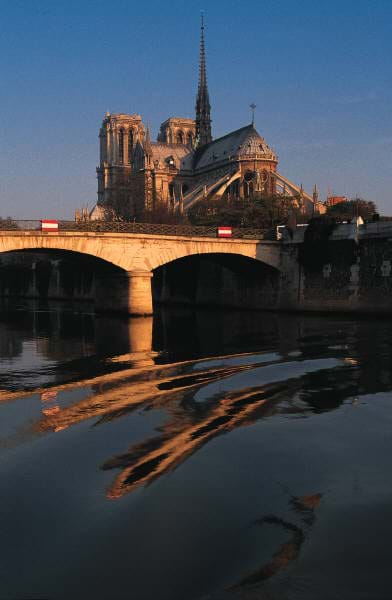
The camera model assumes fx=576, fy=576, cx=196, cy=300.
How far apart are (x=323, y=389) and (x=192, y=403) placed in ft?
13.3

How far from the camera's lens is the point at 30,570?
6262 millimetres

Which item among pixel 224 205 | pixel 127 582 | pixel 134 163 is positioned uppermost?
pixel 134 163

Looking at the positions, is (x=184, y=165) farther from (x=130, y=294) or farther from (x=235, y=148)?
(x=130, y=294)

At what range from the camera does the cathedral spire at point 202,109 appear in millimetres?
155250

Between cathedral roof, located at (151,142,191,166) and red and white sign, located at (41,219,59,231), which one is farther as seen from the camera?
cathedral roof, located at (151,142,191,166)

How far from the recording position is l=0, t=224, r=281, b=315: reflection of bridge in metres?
42.2

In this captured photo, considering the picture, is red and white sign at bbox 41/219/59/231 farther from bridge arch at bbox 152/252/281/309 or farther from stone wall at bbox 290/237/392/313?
stone wall at bbox 290/237/392/313

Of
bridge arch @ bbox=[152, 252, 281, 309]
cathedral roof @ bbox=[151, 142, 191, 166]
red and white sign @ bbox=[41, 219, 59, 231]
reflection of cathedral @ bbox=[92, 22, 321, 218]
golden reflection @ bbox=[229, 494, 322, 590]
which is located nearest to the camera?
golden reflection @ bbox=[229, 494, 322, 590]

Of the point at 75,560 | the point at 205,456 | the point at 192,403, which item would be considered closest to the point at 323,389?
the point at 192,403

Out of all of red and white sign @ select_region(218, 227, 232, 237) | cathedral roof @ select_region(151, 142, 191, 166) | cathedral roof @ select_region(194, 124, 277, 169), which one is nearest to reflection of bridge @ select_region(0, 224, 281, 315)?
red and white sign @ select_region(218, 227, 232, 237)

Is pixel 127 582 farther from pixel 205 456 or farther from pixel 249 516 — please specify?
pixel 205 456

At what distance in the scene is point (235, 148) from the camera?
123 m

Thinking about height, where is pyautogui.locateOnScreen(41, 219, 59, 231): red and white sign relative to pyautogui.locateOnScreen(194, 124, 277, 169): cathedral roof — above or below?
below

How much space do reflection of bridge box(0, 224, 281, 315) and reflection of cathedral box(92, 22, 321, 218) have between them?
1607 inches
